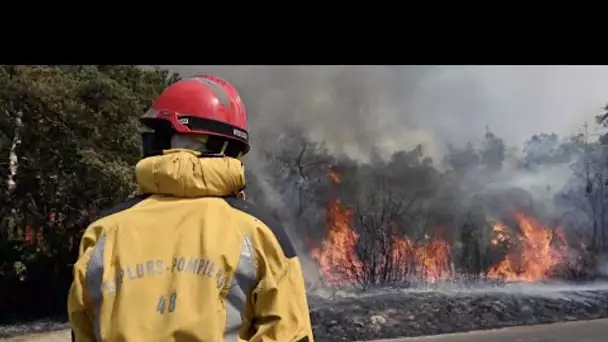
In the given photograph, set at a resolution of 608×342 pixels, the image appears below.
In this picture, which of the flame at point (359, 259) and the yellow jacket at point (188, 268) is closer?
the yellow jacket at point (188, 268)

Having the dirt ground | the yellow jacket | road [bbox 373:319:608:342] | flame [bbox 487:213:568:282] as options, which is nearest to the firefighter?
the yellow jacket

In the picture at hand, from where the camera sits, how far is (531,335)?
7.14 meters

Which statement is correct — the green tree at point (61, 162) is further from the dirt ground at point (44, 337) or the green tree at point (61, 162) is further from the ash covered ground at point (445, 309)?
the ash covered ground at point (445, 309)

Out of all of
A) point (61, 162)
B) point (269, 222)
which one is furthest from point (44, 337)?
point (269, 222)

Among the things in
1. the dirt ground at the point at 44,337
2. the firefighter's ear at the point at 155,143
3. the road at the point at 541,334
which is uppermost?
the firefighter's ear at the point at 155,143

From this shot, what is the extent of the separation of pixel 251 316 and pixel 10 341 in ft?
20.9

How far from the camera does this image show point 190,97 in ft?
4.47

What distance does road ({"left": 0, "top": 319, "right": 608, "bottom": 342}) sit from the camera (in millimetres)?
6965

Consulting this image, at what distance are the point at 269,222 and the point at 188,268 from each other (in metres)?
0.16

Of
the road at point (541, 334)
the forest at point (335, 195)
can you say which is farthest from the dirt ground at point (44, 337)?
the road at point (541, 334)

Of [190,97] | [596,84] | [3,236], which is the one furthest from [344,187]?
[190,97]

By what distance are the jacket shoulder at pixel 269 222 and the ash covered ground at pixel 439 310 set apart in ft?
19.5

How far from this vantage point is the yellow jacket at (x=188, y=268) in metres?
1.20
